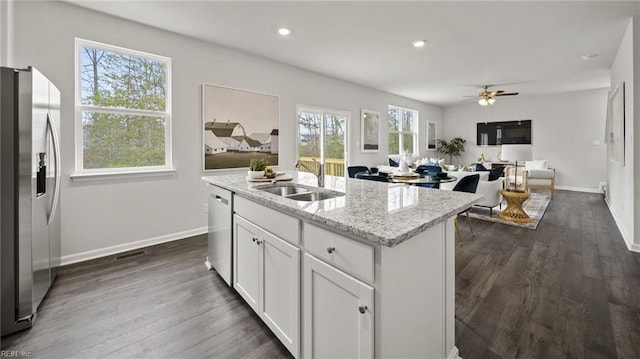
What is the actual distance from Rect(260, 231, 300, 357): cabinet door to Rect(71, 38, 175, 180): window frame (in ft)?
8.03

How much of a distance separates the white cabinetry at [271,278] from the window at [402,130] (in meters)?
6.17

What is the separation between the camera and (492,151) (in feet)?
29.0

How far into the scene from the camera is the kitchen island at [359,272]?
40.8 inches

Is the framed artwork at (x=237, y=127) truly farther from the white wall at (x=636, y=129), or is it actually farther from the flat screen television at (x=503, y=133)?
the flat screen television at (x=503, y=133)

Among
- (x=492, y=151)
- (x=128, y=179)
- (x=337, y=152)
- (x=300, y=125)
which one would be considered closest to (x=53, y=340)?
(x=128, y=179)

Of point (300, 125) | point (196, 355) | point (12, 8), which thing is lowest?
point (196, 355)

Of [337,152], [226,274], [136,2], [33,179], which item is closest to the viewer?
[33,179]

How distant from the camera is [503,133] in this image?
28.0ft

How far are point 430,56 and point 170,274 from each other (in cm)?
462

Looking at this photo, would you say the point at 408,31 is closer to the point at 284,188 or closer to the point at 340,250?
the point at 284,188

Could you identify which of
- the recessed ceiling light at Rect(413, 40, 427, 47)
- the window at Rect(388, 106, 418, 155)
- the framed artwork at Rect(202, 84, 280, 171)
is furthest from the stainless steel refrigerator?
the window at Rect(388, 106, 418, 155)

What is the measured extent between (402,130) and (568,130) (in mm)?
4350

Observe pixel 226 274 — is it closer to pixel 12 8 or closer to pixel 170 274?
pixel 170 274

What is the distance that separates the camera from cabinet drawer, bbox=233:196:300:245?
1418 millimetres
